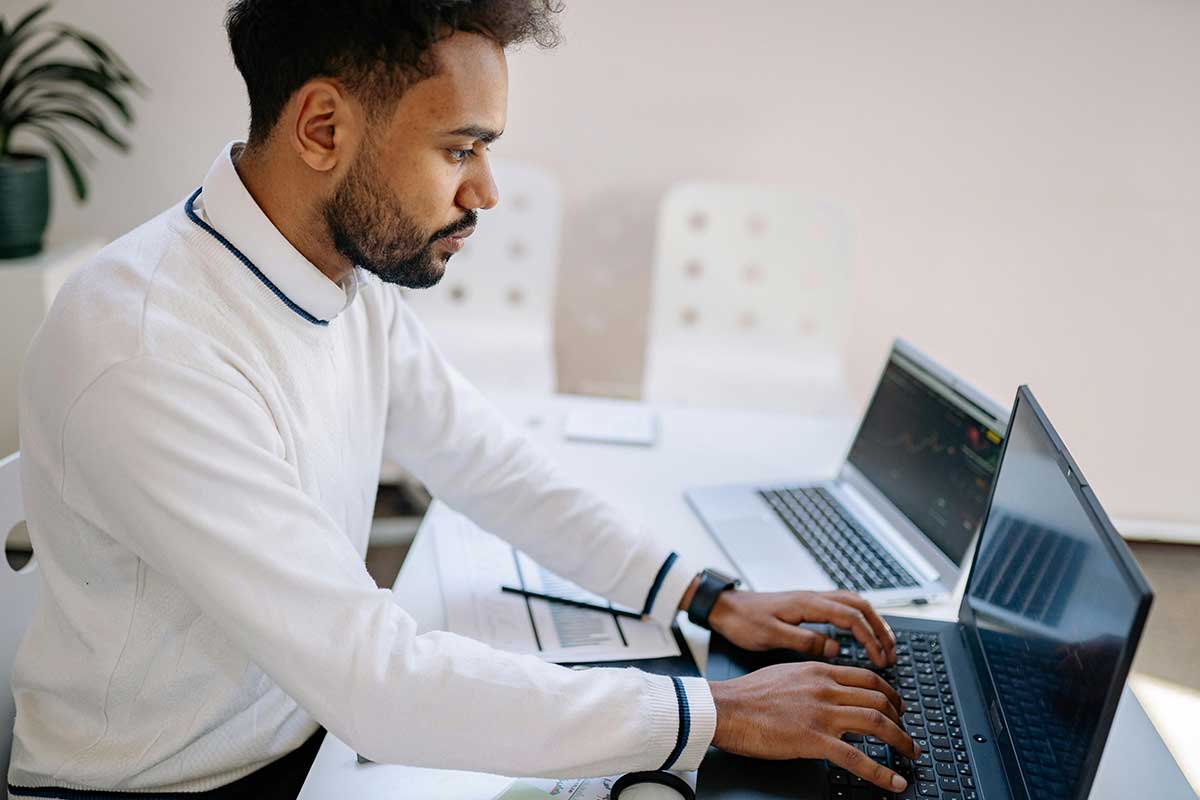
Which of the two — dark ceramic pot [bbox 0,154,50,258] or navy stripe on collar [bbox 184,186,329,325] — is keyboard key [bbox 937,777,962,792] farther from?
dark ceramic pot [bbox 0,154,50,258]

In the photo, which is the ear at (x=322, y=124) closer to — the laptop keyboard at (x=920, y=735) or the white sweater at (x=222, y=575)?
the white sweater at (x=222, y=575)

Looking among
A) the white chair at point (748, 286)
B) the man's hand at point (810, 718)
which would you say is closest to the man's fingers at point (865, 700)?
the man's hand at point (810, 718)

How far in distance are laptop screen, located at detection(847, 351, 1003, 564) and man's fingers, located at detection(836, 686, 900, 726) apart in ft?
1.36

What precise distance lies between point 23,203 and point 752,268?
5.95ft

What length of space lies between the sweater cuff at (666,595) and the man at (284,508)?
0.08 m

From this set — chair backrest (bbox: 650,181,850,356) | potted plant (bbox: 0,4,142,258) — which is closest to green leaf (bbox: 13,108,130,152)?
potted plant (bbox: 0,4,142,258)

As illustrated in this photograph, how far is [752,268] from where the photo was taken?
2844mm

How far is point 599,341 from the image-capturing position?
3.26 meters

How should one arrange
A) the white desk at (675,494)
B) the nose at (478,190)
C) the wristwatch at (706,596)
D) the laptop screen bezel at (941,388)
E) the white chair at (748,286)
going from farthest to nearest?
the white chair at (748,286) < the laptop screen bezel at (941,388) < the wristwatch at (706,596) < the nose at (478,190) < the white desk at (675,494)

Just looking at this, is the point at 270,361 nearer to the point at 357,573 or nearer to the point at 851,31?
the point at 357,573

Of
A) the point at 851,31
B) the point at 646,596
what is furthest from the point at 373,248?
the point at 851,31

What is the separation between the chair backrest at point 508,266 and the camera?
2842 mm

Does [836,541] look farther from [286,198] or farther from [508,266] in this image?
[508,266]

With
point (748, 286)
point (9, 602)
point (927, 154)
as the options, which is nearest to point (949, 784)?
point (9, 602)
